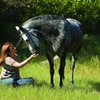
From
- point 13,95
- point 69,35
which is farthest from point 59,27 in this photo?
point 13,95

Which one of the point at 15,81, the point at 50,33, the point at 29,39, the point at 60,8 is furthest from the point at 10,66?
the point at 60,8

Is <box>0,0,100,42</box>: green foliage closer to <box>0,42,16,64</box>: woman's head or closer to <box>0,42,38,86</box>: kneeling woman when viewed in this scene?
<box>0,42,38,86</box>: kneeling woman

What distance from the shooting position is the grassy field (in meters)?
9.29

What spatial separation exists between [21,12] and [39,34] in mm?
9544

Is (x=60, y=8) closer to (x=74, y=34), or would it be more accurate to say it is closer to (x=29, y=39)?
(x=74, y=34)

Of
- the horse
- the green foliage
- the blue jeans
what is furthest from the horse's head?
the green foliage

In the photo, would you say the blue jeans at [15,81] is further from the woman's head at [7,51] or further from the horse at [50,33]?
the horse at [50,33]

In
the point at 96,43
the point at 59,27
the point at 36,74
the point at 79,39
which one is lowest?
the point at 96,43

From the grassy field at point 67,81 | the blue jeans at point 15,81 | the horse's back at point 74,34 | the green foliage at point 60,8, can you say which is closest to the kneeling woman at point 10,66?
the blue jeans at point 15,81

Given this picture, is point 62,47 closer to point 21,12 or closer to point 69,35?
point 69,35

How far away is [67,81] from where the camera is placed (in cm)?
1345

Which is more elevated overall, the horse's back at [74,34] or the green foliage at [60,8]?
the horse's back at [74,34]

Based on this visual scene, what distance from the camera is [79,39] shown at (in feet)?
43.6

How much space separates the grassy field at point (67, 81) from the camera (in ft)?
30.5
